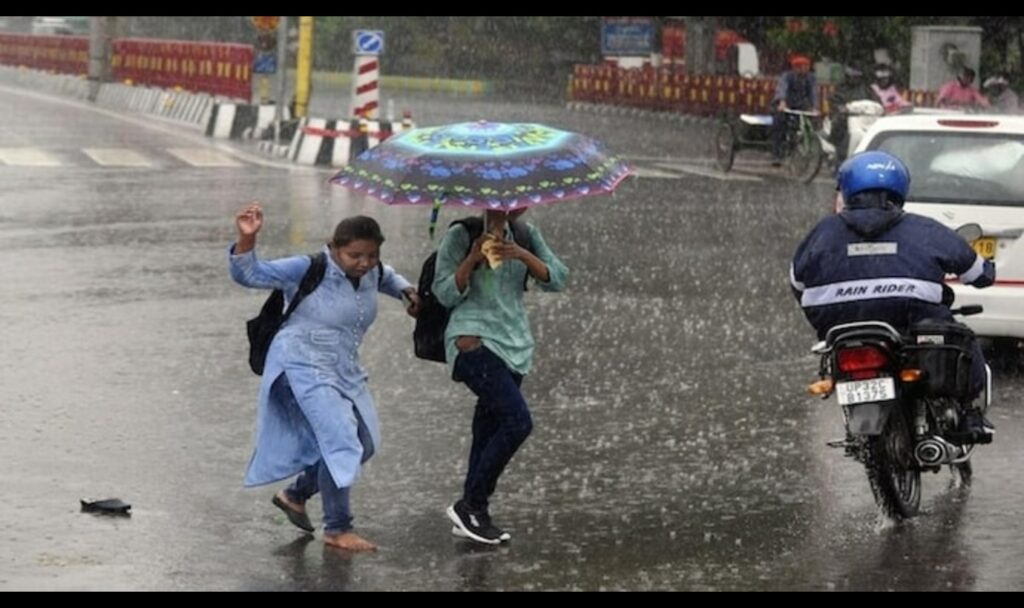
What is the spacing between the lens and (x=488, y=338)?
821cm

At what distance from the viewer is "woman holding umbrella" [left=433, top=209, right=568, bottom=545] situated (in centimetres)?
818

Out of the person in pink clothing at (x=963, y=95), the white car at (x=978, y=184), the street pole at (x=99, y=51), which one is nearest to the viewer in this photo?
the white car at (x=978, y=184)

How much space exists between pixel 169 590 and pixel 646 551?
1.75 meters

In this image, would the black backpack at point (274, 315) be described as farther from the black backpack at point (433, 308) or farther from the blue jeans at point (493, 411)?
the blue jeans at point (493, 411)

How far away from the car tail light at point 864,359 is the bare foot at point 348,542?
1877 mm

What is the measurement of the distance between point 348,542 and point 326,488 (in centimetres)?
21

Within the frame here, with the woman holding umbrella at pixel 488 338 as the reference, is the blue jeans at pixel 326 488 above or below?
below

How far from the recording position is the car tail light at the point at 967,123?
42.8 ft

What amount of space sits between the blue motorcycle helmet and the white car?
12.4 ft

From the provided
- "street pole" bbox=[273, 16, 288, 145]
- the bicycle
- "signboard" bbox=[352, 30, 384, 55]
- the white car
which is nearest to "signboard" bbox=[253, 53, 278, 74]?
"street pole" bbox=[273, 16, 288, 145]

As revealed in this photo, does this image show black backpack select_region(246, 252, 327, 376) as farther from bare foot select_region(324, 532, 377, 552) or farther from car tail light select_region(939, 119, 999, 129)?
car tail light select_region(939, 119, 999, 129)

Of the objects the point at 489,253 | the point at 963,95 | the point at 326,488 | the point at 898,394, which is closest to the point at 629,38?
the point at 963,95

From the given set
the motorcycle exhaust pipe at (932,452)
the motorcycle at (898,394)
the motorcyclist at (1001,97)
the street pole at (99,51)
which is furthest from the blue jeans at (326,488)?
the street pole at (99,51)

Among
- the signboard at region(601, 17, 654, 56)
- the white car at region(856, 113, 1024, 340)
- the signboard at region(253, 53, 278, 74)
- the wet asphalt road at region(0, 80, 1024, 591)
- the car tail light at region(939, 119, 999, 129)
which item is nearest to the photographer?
the wet asphalt road at region(0, 80, 1024, 591)
